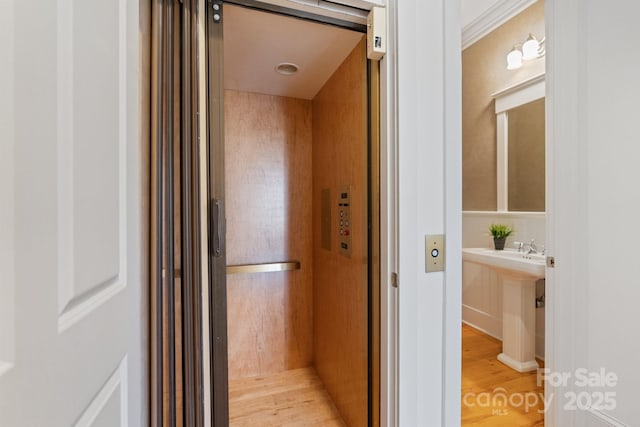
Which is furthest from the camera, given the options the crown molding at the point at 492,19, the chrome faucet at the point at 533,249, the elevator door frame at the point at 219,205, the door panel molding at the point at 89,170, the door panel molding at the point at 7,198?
the crown molding at the point at 492,19

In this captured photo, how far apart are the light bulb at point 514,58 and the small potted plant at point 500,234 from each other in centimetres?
134

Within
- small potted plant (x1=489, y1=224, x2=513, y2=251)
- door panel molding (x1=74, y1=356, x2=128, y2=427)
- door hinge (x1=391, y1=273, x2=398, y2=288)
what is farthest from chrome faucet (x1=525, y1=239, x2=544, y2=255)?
door panel molding (x1=74, y1=356, x2=128, y2=427)

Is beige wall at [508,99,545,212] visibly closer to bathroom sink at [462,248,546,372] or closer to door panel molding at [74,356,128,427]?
bathroom sink at [462,248,546,372]

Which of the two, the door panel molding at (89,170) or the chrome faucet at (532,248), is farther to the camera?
the chrome faucet at (532,248)

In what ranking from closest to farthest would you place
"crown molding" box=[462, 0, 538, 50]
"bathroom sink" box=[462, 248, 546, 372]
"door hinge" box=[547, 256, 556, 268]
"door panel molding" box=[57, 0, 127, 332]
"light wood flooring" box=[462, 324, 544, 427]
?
"door panel molding" box=[57, 0, 127, 332], "door hinge" box=[547, 256, 556, 268], "light wood flooring" box=[462, 324, 544, 427], "bathroom sink" box=[462, 248, 546, 372], "crown molding" box=[462, 0, 538, 50]

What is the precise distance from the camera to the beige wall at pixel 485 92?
2.45m

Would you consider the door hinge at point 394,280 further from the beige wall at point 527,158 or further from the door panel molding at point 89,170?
the beige wall at point 527,158

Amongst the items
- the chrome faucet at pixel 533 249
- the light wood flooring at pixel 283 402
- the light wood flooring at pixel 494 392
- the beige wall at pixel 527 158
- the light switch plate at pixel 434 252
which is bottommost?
the light wood flooring at pixel 283 402

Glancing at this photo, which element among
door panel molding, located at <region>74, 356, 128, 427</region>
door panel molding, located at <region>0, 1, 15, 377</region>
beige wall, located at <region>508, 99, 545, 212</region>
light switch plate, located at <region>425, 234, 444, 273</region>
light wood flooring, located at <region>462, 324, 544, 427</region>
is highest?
beige wall, located at <region>508, 99, 545, 212</region>

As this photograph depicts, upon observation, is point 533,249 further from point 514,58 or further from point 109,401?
point 109,401

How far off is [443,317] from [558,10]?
5.27 feet

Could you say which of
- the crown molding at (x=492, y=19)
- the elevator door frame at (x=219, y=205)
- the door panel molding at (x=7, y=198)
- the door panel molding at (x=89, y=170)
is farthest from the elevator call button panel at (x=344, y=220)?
the crown molding at (x=492, y=19)

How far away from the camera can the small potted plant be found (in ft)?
8.10

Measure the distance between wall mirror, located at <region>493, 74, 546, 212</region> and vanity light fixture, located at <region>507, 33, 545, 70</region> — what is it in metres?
0.17
